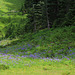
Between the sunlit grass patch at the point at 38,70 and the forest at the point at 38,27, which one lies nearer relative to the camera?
the sunlit grass patch at the point at 38,70

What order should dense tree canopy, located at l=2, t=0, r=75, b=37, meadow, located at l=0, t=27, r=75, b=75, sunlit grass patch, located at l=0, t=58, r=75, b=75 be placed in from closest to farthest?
sunlit grass patch, located at l=0, t=58, r=75, b=75, meadow, located at l=0, t=27, r=75, b=75, dense tree canopy, located at l=2, t=0, r=75, b=37

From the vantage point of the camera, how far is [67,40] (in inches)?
689

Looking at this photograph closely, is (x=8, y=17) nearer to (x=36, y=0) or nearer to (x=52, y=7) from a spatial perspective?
(x=36, y=0)

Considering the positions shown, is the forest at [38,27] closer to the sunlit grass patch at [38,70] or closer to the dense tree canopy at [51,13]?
the dense tree canopy at [51,13]

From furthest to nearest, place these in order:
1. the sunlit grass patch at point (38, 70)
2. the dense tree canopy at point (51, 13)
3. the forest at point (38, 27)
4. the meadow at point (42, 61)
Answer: the dense tree canopy at point (51, 13)
the forest at point (38, 27)
the meadow at point (42, 61)
the sunlit grass patch at point (38, 70)

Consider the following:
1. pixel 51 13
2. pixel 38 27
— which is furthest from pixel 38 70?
pixel 38 27

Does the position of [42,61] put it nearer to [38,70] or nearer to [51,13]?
[38,70]

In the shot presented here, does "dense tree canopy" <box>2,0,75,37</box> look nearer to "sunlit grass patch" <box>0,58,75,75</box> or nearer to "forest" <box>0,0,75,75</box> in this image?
"forest" <box>0,0,75,75</box>

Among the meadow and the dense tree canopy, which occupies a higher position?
the dense tree canopy

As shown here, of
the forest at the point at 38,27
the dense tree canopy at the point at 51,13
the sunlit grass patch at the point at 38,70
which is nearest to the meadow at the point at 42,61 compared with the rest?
the sunlit grass patch at the point at 38,70

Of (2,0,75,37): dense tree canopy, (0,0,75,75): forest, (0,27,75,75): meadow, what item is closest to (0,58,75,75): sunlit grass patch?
(0,27,75,75): meadow

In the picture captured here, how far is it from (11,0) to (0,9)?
26.7 m

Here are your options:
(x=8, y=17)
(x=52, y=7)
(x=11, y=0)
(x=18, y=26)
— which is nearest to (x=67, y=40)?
(x=52, y=7)

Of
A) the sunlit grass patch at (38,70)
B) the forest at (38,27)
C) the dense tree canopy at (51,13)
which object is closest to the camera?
the sunlit grass patch at (38,70)
